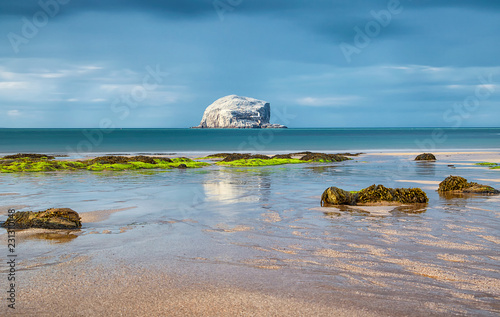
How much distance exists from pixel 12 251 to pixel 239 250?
3634 mm

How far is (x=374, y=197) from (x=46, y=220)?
800cm

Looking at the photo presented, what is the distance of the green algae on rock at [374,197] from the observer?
36.7 feet

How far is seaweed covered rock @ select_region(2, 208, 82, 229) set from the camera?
8.35 m

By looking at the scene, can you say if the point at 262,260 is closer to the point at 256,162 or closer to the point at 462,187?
the point at 462,187

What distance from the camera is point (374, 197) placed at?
11359 mm

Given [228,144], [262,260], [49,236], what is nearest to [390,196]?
[262,260]

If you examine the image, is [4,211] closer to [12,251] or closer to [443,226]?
[12,251]

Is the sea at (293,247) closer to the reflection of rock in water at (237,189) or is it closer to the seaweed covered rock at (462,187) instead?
the reflection of rock in water at (237,189)

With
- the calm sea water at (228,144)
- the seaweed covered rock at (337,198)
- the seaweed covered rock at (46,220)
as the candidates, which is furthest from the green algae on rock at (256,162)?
the calm sea water at (228,144)

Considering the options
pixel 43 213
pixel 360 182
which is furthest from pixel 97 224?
pixel 360 182

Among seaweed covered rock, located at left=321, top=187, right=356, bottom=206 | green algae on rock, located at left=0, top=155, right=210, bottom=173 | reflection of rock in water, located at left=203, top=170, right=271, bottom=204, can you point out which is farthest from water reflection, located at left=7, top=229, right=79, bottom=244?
green algae on rock, located at left=0, top=155, right=210, bottom=173

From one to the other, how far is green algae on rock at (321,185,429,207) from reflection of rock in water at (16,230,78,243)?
629 cm

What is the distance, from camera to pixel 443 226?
8.49 m

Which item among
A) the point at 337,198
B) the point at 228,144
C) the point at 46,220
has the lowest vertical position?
the point at 46,220
